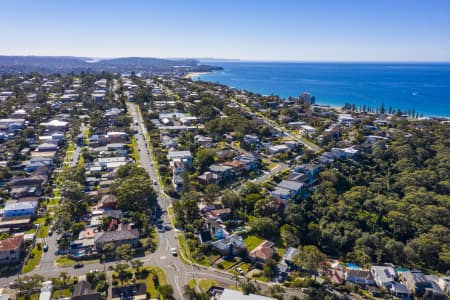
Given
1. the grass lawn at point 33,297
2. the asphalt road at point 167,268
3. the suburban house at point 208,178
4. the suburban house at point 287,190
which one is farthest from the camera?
the suburban house at point 208,178

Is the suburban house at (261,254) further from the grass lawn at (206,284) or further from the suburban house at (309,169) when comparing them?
the suburban house at (309,169)

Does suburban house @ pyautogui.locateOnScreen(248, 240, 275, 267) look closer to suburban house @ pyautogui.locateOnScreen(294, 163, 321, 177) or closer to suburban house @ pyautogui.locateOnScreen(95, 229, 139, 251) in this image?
suburban house @ pyautogui.locateOnScreen(95, 229, 139, 251)

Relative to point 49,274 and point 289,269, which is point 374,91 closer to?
point 289,269

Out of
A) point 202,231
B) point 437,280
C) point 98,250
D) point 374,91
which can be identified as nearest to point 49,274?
point 98,250

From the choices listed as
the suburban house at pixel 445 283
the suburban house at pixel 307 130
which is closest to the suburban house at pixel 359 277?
the suburban house at pixel 445 283

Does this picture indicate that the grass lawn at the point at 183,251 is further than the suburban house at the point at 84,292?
Yes

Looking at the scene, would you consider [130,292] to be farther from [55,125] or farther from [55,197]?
[55,125]
